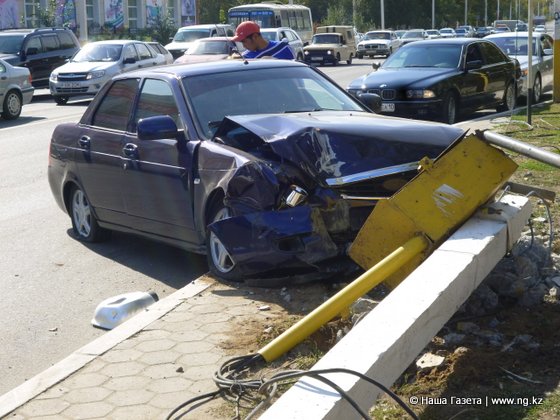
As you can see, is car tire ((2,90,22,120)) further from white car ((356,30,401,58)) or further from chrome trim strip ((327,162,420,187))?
white car ((356,30,401,58))

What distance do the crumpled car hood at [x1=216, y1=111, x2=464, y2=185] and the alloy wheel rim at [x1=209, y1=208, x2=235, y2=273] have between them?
0.57 m

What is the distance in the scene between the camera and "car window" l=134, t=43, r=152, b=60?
27781mm

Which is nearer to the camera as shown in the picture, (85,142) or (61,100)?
(85,142)

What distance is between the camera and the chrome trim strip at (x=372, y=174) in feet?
20.7

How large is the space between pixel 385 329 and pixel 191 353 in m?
1.47

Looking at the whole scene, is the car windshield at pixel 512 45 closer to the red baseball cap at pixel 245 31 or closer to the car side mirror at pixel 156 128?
the red baseball cap at pixel 245 31

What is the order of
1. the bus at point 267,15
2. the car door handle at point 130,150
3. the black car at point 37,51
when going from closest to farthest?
1. the car door handle at point 130,150
2. the black car at point 37,51
3. the bus at point 267,15

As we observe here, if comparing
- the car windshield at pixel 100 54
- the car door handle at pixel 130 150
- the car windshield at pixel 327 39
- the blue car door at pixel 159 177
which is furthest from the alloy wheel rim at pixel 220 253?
the car windshield at pixel 327 39

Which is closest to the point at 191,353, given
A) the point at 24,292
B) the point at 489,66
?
the point at 24,292

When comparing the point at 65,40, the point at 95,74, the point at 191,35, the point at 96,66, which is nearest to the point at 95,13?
the point at 191,35

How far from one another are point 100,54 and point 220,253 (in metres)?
21.4

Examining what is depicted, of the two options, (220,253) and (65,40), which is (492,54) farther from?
(65,40)

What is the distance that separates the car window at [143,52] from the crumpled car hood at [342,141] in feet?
70.5

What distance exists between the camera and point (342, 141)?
6.44m
